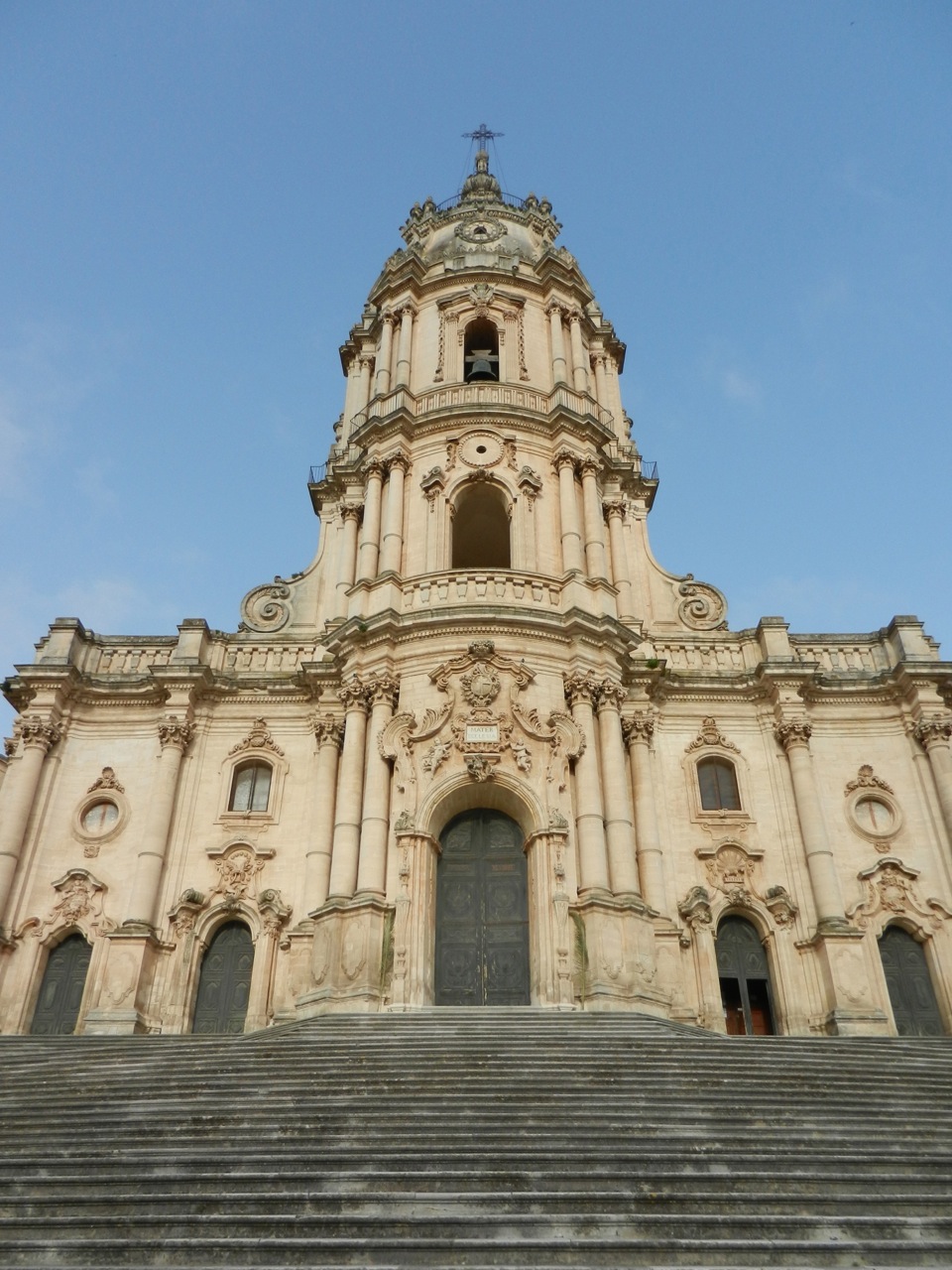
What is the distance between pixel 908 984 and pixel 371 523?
658 inches

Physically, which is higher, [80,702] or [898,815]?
[80,702]

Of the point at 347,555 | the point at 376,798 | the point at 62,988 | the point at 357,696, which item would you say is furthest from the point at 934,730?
the point at 62,988

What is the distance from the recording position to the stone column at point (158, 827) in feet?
68.0

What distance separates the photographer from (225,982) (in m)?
20.8

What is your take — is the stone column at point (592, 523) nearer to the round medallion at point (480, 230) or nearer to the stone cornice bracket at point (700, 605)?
the stone cornice bracket at point (700, 605)

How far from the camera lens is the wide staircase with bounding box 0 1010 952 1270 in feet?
27.0

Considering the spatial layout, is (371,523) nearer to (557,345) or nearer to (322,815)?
(322,815)

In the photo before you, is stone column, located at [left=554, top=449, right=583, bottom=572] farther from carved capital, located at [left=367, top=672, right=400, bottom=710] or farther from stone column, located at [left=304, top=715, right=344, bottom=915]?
stone column, located at [left=304, top=715, right=344, bottom=915]

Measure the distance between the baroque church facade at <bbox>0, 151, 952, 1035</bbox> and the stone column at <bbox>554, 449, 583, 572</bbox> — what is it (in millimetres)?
75

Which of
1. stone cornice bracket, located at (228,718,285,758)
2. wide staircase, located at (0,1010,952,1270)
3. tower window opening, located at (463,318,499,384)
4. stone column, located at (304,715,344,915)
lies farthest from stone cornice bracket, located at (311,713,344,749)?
tower window opening, located at (463,318,499,384)

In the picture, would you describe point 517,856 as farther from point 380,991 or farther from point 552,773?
point 380,991

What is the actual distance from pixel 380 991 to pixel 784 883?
9472 millimetres

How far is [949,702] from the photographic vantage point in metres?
23.9

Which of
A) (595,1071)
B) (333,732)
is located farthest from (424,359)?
(595,1071)
